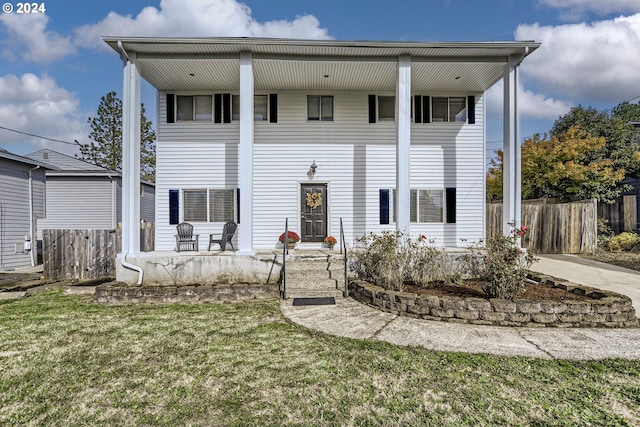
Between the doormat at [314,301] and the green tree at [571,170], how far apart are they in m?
12.0

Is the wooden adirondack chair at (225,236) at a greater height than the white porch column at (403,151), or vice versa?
the white porch column at (403,151)

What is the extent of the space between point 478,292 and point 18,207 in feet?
47.8

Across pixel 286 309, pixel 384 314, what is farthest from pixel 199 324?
pixel 384 314

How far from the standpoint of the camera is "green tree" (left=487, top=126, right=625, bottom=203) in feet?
43.3

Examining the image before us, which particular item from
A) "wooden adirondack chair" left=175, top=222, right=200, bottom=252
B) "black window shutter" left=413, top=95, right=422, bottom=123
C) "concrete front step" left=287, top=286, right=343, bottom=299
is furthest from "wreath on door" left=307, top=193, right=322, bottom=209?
"black window shutter" left=413, top=95, right=422, bottom=123

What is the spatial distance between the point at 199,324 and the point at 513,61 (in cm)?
900

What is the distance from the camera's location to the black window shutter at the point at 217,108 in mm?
10070

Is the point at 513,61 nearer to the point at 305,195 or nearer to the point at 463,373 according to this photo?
the point at 305,195

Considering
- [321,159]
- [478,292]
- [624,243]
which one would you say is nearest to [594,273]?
[478,292]

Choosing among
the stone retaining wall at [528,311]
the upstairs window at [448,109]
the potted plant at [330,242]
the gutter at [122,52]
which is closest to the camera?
the stone retaining wall at [528,311]

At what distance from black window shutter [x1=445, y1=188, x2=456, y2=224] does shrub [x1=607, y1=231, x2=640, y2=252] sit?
6.09 meters

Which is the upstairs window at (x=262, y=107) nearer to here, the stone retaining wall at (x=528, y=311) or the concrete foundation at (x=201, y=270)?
the concrete foundation at (x=201, y=270)

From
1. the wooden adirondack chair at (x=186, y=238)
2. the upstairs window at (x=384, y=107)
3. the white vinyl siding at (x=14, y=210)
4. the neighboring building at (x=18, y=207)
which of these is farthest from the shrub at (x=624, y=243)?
the white vinyl siding at (x=14, y=210)

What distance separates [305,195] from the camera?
33.3 ft
